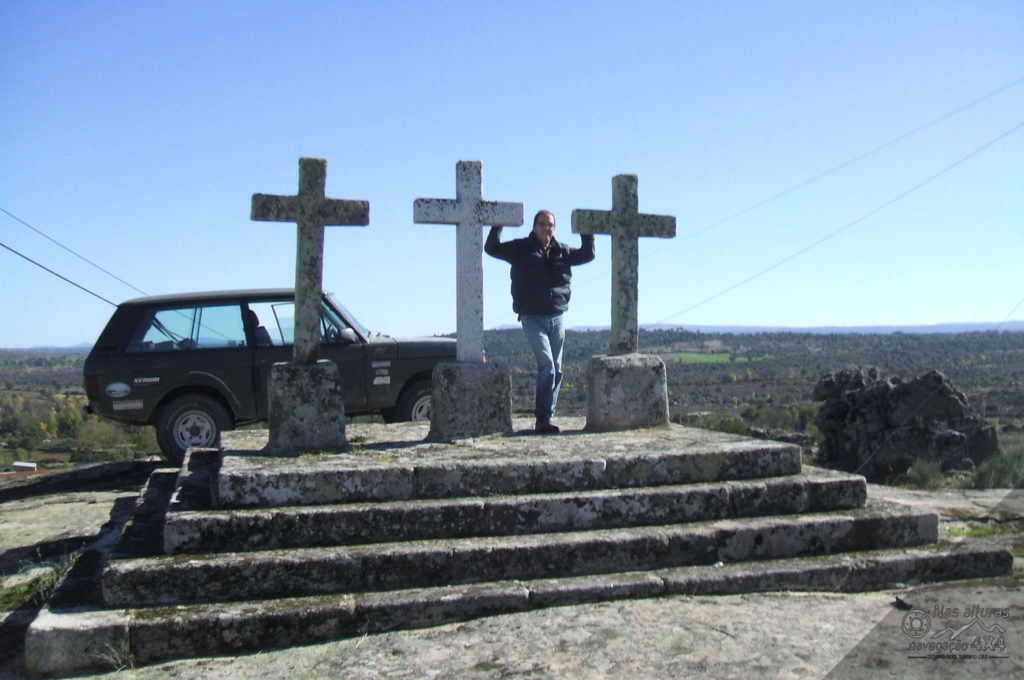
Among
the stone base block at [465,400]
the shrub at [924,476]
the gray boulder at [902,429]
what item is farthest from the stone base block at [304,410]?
the gray boulder at [902,429]

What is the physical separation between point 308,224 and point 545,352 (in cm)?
202

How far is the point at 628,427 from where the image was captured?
686cm

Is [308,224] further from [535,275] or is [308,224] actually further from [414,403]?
[414,403]

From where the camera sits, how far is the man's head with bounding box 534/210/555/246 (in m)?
6.91

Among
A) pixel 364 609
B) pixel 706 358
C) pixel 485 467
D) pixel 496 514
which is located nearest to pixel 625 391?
pixel 485 467

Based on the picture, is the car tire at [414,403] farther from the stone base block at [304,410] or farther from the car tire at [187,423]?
the stone base block at [304,410]

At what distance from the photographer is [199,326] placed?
923cm

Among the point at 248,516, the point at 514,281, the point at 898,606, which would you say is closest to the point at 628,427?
the point at 514,281

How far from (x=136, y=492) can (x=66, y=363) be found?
5403cm

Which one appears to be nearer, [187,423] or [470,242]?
[470,242]

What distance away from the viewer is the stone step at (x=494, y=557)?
4.48 metres

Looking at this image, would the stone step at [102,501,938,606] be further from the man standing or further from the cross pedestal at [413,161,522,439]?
the man standing

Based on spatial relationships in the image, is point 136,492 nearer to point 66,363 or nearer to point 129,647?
point 129,647

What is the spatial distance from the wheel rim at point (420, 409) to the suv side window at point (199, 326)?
1.90 meters
